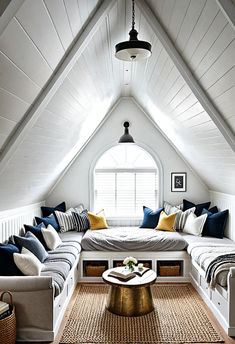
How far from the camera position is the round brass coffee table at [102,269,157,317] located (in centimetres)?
364

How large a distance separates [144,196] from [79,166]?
51.3 inches

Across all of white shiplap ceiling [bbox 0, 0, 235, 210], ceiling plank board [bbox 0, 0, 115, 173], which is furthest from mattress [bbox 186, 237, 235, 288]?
ceiling plank board [bbox 0, 0, 115, 173]

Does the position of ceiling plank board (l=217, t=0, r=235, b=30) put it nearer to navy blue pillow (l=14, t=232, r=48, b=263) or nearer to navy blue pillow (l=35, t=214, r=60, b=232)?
navy blue pillow (l=14, t=232, r=48, b=263)

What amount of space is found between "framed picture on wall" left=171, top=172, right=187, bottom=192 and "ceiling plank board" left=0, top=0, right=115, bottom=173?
143 inches

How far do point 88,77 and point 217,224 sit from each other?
3045mm

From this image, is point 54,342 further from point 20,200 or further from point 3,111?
point 3,111

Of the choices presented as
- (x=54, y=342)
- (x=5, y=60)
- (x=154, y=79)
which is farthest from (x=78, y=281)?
(x=5, y=60)

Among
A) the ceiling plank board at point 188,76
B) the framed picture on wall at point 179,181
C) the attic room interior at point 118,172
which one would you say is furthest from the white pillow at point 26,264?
the framed picture on wall at point 179,181

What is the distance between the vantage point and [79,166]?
602 cm

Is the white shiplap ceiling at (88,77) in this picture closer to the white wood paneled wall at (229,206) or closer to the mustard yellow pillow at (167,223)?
the white wood paneled wall at (229,206)

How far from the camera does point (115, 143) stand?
596 cm

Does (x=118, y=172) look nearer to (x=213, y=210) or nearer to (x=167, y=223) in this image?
(x=167, y=223)

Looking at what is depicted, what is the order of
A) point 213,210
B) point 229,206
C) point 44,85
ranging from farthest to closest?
point 213,210
point 229,206
point 44,85

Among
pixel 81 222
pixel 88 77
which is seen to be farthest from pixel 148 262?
pixel 88 77
